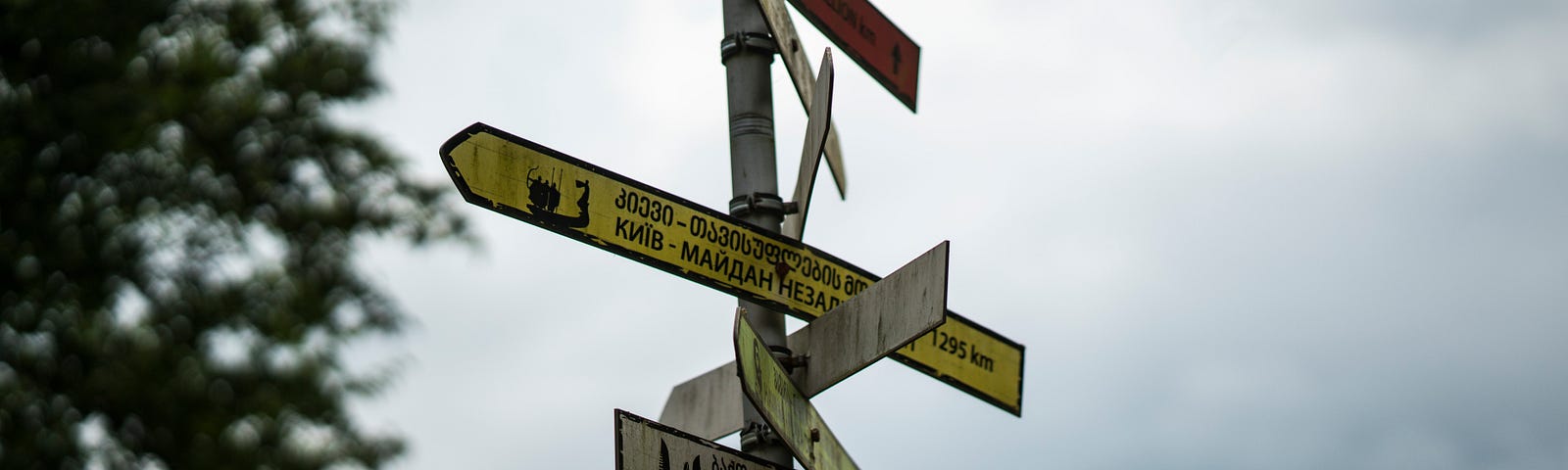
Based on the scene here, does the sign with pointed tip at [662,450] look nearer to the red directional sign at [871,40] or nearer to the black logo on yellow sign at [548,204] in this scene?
the black logo on yellow sign at [548,204]

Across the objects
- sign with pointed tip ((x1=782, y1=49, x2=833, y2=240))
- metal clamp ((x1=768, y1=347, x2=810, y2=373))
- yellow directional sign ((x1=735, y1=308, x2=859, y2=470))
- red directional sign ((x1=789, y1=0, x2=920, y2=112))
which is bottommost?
yellow directional sign ((x1=735, y1=308, x2=859, y2=470))

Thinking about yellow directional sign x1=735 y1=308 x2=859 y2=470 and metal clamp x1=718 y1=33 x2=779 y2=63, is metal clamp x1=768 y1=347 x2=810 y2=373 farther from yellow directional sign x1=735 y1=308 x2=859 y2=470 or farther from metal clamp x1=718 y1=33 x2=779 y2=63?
metal clamp x1=718 y1=33 x2=779 y2=63

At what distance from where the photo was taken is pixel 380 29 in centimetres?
508

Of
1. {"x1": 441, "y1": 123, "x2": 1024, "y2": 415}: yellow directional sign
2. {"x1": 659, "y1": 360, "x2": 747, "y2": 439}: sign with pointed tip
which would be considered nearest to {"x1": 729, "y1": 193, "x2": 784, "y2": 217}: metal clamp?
{"x1": 441, "y1": 123, "x2": 1024, "y2": 415}: yellow directional sign

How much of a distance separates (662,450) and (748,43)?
4.23 feet

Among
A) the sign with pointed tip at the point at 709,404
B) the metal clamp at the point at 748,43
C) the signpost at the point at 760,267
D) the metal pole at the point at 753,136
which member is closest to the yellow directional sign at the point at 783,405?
the signpost at the point at 760,267

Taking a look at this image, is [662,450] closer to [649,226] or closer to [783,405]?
[783,405]

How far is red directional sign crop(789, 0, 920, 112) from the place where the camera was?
14.9 feet

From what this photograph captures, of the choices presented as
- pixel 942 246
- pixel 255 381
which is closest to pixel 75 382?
Answer: pixel 255 381

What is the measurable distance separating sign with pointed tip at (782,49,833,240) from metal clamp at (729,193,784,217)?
0.35ft

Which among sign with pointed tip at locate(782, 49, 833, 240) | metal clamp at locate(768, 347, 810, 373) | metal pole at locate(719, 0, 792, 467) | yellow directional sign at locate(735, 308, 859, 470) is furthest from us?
metal pole at locate(719, 0, 792, 467)

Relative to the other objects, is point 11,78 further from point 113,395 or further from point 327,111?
point 113,395

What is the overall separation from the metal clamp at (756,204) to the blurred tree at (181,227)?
89 cm

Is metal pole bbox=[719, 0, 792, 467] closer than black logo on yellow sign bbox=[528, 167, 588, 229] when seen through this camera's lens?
No
